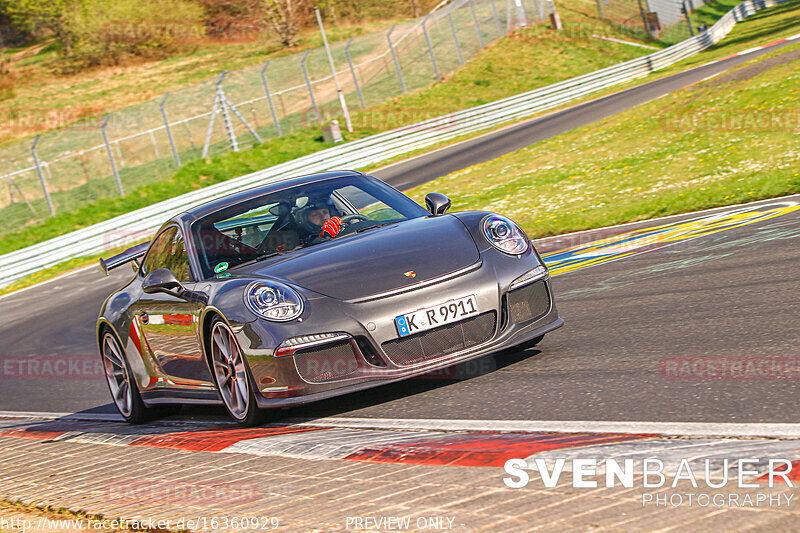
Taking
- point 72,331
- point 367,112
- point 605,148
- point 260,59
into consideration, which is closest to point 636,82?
point 367,112

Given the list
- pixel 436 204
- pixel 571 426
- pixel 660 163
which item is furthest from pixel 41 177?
pixel 571 426

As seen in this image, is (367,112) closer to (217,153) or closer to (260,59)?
(217,153)

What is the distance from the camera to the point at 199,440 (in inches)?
209

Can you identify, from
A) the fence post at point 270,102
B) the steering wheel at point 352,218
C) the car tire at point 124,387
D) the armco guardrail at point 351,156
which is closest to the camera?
the steering wheel at point 352,218

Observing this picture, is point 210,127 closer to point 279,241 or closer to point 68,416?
point 68,416

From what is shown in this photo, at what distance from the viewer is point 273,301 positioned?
5.23 m

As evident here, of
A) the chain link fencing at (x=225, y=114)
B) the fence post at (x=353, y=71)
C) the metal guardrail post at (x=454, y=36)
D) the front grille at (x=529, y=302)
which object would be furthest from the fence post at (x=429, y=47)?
the front grille at (x=529, y=302)

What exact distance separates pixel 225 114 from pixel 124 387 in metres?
29.2

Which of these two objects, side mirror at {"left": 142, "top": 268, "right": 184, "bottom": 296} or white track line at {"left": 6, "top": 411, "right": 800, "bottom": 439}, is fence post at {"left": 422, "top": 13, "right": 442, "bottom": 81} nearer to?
side mirror at {"left": 142, "top": 268, "right": 184, "bottom": 296}

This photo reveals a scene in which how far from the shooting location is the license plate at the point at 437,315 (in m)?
5.12

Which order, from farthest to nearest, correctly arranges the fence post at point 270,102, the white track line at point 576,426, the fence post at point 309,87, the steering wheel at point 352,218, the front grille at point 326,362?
the fence post at point 309,87 < the fence post at point 270,102 < the steering wheel at point 352,218 < the front grille at point 326,362 < the white track line at point 576,426

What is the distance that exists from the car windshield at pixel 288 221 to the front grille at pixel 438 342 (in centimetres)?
128

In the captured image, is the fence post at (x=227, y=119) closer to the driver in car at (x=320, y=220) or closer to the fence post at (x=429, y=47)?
the fence post at (x=429, y=47)

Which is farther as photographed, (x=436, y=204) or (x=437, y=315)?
(x=436, y=204)
